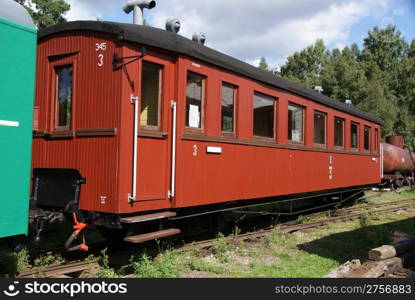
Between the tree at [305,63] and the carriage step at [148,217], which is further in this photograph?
the tree at [305,63]

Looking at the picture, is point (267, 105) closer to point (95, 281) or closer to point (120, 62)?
point (120, 62)

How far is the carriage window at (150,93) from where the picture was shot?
17.9 feet

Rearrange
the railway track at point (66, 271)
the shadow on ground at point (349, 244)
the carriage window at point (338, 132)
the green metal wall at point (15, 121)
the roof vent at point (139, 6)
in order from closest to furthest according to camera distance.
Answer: the green metal wall at point (15, 121) < the railway track at point (66, 271) < the roof vent at point (139, 6) < the shadow on ground at point (349, 244) < the carriage window at point (338, 132)

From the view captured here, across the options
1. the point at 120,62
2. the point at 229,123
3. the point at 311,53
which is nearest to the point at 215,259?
the point at 229,123

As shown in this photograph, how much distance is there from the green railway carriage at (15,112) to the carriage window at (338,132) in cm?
845

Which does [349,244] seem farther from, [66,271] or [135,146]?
[66,271]

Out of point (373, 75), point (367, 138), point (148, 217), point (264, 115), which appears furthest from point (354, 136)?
point (373, 75)

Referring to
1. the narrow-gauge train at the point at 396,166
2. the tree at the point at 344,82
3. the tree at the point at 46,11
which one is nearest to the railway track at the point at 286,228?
the narrow-gauge train at the point at 396,166

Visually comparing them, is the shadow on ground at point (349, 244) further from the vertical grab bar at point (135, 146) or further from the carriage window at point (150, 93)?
the carriage window at point (150, 93)

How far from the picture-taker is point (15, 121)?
4020 millimetres

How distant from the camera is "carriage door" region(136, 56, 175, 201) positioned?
5.31 m

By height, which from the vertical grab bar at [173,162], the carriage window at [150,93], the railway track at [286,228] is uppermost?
the carriage window at [150,93]

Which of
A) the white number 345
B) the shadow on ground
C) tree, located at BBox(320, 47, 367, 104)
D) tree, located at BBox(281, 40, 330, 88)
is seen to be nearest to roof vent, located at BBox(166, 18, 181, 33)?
the white number 345

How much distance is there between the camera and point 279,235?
786 cm
